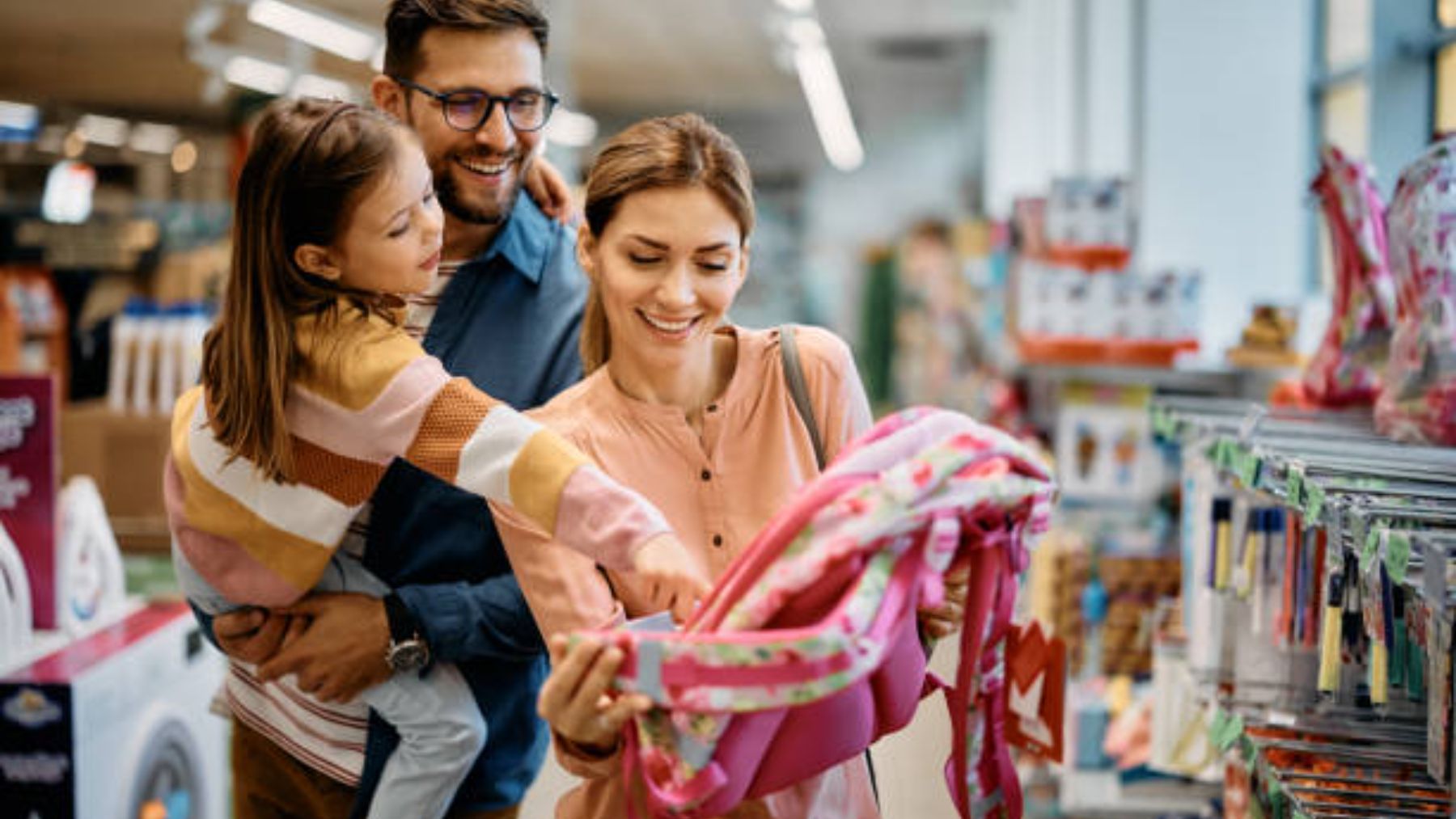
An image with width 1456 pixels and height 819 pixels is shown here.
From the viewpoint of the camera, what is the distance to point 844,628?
4.45 ft

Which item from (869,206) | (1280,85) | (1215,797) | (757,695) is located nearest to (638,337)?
(757,695)

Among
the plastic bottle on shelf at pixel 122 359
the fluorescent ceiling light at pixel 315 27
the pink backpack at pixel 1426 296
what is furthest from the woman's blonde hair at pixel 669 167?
the fluorescent ceiling light at pixel 315 27

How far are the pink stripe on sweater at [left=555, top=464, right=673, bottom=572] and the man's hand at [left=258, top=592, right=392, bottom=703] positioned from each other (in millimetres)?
540

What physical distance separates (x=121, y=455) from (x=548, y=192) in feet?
10.9

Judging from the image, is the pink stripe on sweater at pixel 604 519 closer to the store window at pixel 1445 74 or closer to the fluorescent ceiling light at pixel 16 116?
the store window at pixel 1445 74

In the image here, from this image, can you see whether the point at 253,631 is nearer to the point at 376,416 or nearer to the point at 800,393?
the point at 376,416

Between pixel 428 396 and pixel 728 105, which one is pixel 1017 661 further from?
pixel 728 105

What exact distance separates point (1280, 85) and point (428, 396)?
4.98 m

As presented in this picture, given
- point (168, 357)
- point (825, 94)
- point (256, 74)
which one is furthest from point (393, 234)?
point (825, 94)

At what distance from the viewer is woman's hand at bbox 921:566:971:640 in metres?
1.68

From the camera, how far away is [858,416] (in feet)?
6.10

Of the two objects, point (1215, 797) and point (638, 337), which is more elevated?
point (638, 337)

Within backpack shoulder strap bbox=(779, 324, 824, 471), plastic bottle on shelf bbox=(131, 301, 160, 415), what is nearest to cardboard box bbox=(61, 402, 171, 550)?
plastic bottle on shelf bbox=(131, 301, 160, 415)

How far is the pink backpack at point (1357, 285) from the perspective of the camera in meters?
2.86
